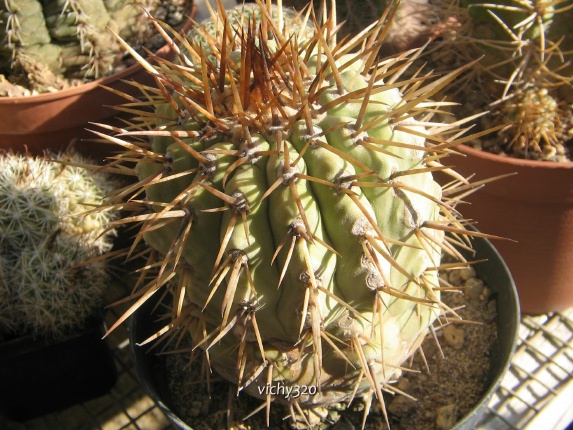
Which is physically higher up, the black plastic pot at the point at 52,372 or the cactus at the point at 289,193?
the cactus at the point at 289,193

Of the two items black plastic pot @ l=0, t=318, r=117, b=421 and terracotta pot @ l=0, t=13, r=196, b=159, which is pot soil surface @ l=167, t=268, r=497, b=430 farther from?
terracotta pot @ l=0, t=13, r=196, b=159

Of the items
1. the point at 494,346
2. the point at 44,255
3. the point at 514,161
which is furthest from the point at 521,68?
the point at 44,255

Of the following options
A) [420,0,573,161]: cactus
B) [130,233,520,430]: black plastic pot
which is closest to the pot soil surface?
[130,233,520,430]: black plastic pot

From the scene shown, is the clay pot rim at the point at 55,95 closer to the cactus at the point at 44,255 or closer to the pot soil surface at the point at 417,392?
the cactus at the point at 44,255

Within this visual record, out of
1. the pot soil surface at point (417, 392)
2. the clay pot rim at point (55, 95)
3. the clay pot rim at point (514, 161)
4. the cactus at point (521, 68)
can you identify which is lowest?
the pot soil surface at point (417, 392)

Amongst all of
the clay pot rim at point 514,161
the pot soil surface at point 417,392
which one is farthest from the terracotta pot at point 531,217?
the pot soil surface at point 417,392

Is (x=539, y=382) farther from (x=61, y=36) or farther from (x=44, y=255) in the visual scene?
(x=61, y=36)
